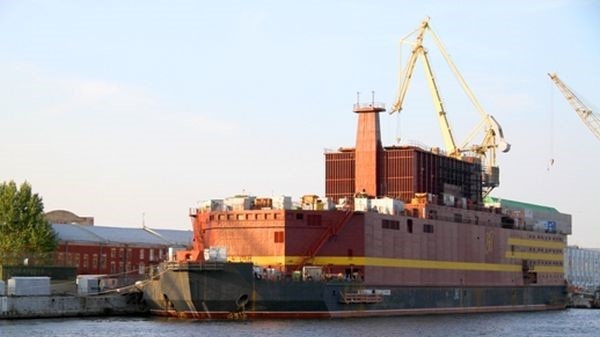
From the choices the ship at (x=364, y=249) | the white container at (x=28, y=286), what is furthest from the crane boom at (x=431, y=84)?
the white container at (x=28, y=286)

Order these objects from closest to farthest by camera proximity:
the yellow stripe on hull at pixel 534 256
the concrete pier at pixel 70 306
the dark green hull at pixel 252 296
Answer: the dark green hull at pixel 252 296 → the concrete pier at pixel 70 306 → the yellow stripe on hull at pixel 534 256

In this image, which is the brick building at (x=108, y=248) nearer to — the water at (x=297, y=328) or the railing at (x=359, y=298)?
the railing at (x=359, y=298)

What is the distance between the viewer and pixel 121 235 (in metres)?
112

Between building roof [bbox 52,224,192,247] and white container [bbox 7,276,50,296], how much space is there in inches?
1165

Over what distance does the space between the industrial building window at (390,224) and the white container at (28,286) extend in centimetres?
2317

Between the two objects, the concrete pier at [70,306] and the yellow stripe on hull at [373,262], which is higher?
the yellow stripe on hull at [373,262]

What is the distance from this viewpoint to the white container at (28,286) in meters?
70.8

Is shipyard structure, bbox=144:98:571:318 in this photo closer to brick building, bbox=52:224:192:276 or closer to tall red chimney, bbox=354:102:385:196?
tall red chimney, bbox=354:102:385:196

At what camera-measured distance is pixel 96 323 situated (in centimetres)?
6775

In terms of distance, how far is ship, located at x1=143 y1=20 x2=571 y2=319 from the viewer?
6998 centimetres

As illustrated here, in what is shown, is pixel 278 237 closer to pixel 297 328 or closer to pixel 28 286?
pixel 297 328

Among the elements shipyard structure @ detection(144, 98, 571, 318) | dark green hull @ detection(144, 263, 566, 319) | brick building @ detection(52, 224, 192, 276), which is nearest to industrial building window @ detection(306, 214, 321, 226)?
shipyard structure @ detection(144, 98, 571, 318)

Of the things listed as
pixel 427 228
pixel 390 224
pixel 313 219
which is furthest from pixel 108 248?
pixel 313 219

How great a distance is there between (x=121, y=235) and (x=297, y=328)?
170 ft
